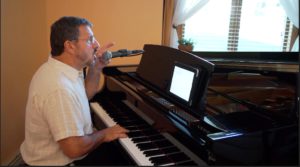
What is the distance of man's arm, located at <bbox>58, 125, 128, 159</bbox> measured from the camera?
4.32 ft

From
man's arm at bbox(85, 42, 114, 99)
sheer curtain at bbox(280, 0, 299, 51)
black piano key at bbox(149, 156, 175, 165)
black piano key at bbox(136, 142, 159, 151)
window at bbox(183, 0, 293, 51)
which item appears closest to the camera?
black piano key at bbox(149, 156, 175, 165)

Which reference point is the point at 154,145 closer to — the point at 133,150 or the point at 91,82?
the point at 133,150

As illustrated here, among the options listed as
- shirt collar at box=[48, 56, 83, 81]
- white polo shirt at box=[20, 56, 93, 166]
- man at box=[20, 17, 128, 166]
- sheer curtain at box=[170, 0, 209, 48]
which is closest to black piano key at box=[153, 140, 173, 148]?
man at box=[20, 17, 128, 166]

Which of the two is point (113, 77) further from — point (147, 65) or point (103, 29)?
point (103, 29)

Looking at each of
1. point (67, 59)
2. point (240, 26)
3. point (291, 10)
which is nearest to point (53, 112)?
point (67, 59)

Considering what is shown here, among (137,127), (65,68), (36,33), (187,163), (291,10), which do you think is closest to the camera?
(187,163)

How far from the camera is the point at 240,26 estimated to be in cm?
327

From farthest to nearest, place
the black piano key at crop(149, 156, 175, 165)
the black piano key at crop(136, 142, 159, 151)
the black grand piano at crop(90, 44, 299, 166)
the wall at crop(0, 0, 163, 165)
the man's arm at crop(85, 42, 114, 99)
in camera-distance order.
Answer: the wall at crop(0, 0, 163, 165) → the man's arm at crop(85, 42, 114, 99) → the black piano key at crop(136, 142, 159, 151) → the black piano key at crop(149, 156, 175, 165) → the black grand piano at crop(90, 44, 299, 166)

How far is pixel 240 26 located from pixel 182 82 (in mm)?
2093

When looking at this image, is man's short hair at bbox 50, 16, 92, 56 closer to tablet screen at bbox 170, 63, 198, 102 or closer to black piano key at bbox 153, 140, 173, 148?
tablet screen at bbox 170, 63, 198, 102

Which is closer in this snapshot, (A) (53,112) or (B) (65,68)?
(A) (53,112)

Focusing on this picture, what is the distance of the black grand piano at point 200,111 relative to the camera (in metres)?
1.17

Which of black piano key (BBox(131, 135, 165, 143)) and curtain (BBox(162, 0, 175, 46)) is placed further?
curtain (BBox(162, 0, 175, 46))

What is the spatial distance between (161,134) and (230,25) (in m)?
2.28
